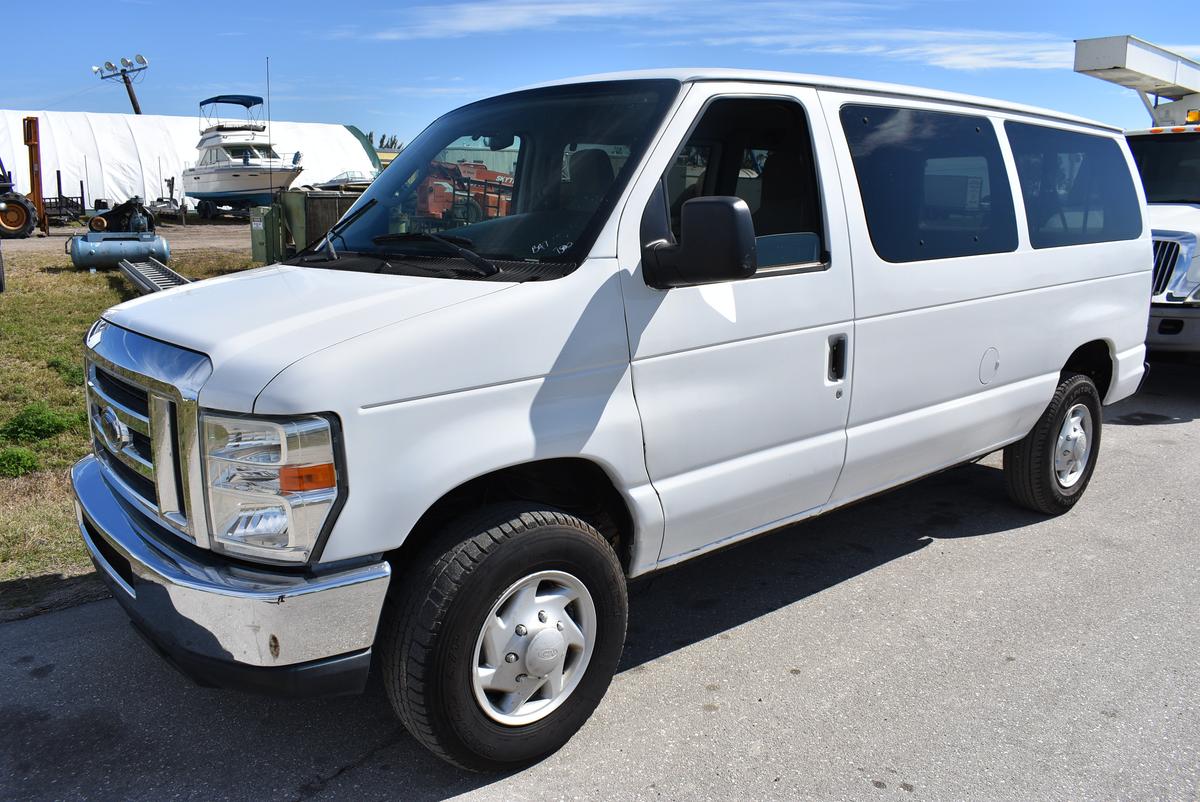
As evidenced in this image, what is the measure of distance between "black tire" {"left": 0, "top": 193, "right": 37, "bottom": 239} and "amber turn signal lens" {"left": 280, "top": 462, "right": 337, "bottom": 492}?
2065cm

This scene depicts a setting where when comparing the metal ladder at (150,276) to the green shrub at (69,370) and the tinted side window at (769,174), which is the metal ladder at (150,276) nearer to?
the green shrub at (69,370)

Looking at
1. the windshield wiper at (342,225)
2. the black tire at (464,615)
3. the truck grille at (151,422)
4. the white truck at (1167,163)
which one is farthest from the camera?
the white truck at (1167,163)

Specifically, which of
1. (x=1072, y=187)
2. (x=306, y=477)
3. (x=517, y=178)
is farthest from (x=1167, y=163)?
(x=306, y=477)

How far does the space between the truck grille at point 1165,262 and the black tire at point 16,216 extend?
66.3 ft

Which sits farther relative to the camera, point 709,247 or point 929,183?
point 929,183

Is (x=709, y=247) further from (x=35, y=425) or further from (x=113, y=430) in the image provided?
(x=35, y=425)

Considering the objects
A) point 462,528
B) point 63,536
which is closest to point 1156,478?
point 462,528

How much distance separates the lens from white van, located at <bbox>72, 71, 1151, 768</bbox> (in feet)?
8.34

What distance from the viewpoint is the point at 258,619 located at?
247 centimetres

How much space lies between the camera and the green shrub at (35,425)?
6.12 meters

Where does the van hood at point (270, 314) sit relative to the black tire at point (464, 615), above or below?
above

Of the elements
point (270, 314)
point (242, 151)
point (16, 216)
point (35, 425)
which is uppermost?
point (242, 151)

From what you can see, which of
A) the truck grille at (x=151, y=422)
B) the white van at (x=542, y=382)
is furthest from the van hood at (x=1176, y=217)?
the truck grille at (x=151, y=422)

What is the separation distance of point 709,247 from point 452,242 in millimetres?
905
